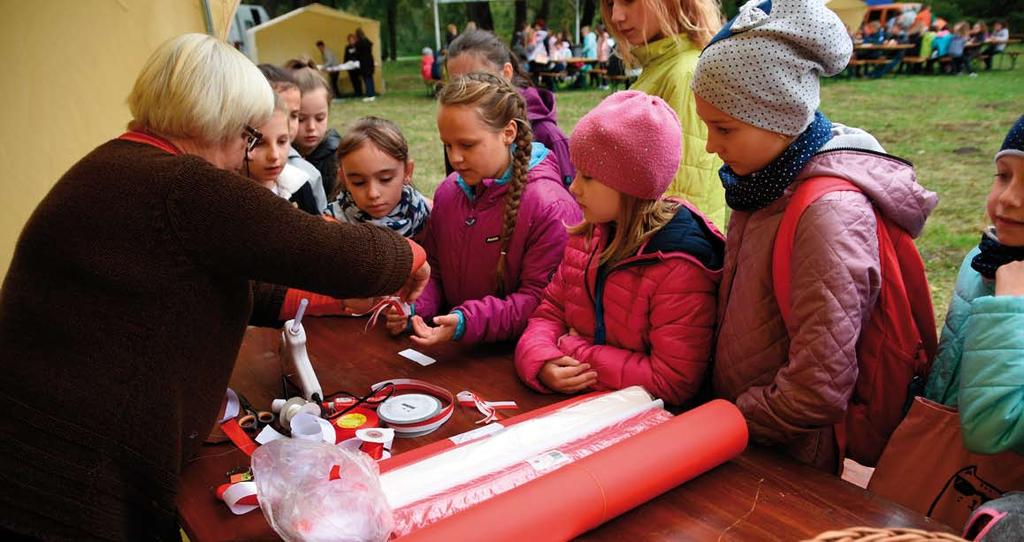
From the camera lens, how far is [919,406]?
1435mm

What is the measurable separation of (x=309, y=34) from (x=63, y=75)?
1597 cm

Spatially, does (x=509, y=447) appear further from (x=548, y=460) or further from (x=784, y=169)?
(x=784, y=169)

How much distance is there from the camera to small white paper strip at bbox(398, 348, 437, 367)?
194 cm

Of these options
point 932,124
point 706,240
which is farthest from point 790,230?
point 932,124

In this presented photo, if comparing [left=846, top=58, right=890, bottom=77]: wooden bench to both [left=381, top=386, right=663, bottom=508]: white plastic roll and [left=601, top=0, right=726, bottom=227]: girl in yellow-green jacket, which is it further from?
[left=381, top=386, right=663, bottom=508]: white plastic roll

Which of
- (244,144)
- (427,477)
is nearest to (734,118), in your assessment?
(427,477)

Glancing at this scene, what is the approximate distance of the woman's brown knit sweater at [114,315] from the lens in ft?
4.20

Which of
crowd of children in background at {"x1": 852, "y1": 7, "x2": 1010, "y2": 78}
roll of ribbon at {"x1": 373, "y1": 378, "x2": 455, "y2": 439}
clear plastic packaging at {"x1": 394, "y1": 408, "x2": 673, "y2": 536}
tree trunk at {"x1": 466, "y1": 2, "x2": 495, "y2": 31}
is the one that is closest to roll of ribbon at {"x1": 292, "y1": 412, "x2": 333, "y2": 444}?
roll of ribbon at {"x1": 373, "y1": 378, "x2": 455, "y2": 439}

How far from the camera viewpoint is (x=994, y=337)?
4.22 ft

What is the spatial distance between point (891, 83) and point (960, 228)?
12.9 m

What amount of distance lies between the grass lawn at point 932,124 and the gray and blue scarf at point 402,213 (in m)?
1.84

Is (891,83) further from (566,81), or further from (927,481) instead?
(927,481)

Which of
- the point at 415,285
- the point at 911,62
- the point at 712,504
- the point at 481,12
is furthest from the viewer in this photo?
the point at 481,12

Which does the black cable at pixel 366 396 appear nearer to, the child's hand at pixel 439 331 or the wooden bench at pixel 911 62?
the child's hand at pixel 439 331
